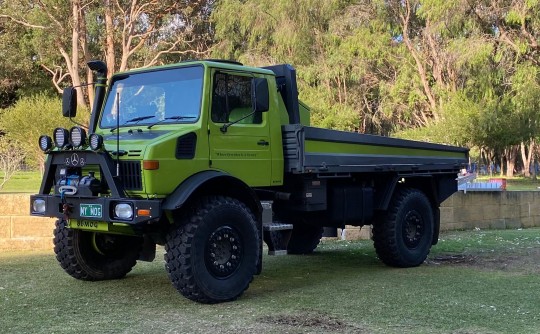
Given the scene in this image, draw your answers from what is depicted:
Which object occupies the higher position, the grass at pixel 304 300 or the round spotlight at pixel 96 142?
the round spotlight at pixel 96 142

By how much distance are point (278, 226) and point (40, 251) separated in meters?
4.96

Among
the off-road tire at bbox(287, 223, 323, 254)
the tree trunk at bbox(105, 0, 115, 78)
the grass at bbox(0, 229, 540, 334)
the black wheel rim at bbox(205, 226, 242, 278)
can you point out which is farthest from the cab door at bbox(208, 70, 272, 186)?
the tree trunk at bbox(105, 0, 115, 78)

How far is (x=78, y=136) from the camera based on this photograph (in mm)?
7316

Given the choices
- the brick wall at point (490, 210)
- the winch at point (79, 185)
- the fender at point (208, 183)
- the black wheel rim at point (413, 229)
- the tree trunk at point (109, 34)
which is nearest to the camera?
the fender at point (208, 183)

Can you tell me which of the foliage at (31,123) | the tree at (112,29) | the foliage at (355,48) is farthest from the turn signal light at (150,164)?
the tree at (112,29)

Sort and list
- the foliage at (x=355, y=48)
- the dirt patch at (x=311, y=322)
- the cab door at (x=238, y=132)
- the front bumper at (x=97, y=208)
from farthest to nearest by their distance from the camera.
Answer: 1. the foliage at (x=355, y=48)
2. the cab door at (x=238, y=132)
3. the front bumper at (x=97, y=208)
4. the dirt patch at (x=311, y=322)

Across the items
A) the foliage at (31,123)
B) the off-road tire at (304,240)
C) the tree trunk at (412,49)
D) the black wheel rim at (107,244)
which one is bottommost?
the off-road tire at (304,240)

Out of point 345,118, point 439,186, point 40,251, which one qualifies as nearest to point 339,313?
point 439,186

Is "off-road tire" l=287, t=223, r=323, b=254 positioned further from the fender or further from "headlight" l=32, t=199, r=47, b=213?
"headlight" l=32, t=199, r=47, b=213

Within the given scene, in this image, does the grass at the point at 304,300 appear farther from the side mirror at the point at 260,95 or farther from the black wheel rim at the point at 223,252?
the side mirror at the point at 260,95

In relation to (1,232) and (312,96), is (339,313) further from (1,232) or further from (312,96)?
(312,96)

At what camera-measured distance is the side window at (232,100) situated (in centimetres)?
762

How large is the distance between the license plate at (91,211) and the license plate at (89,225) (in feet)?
0.62

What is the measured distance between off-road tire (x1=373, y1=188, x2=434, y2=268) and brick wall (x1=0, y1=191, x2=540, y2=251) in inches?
118
